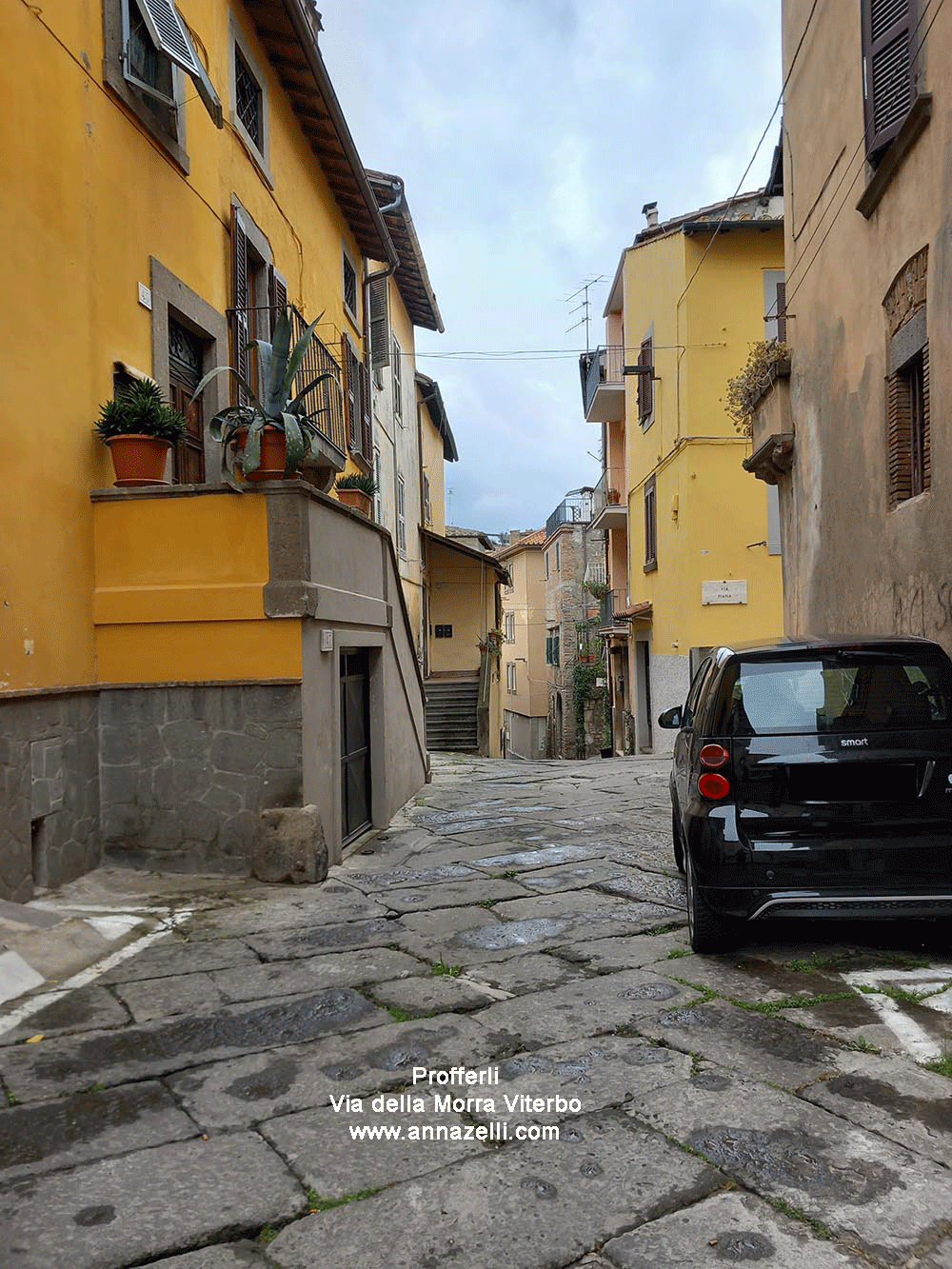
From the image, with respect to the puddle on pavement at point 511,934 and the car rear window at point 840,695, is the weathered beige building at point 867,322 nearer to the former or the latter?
the car rear window at point 840,695

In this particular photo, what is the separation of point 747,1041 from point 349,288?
46.8 ft

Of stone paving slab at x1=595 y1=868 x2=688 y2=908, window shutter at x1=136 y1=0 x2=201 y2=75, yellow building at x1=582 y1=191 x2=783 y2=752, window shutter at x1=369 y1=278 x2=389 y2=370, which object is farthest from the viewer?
window shutter at x1=369 y1=278 x2=389 y2=370

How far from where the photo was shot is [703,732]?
4.80 meters

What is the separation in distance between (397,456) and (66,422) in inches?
606

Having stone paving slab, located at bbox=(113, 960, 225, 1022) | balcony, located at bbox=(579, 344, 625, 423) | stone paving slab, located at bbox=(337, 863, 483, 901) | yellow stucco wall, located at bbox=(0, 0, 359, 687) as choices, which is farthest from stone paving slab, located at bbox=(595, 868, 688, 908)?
balcony, located at bbox=(579, 344, 625, 423)

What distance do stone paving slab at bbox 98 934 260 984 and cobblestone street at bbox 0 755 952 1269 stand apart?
0.02 metres

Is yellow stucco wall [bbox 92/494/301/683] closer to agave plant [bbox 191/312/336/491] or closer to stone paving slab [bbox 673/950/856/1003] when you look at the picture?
agave plant [bbox 191/312/336/491]

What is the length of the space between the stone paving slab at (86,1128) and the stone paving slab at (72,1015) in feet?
2.24

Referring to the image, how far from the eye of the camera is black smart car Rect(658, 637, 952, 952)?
→ 14.5ft

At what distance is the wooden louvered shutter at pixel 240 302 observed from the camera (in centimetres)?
966

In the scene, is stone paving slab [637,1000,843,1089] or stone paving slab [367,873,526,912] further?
stone paving slab [367,873,526,912]

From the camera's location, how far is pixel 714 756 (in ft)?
15.1

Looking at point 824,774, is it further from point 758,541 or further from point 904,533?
point 758,541

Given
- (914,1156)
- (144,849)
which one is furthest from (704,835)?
(144,849)
